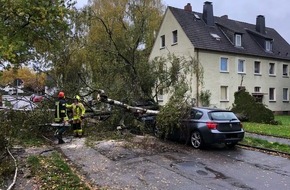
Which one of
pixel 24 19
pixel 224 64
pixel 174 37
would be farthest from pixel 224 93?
pixel 24 19

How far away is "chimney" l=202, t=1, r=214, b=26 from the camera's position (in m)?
35.5

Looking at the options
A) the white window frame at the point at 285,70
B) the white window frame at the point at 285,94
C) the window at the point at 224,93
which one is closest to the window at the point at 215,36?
the window at the point at 224,93

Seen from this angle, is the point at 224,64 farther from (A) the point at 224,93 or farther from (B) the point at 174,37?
(B) the point at 174,37

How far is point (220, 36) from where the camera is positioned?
113 ft

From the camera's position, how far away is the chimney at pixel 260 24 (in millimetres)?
41188

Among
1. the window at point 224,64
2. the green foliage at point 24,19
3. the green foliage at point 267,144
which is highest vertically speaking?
the window at point 224,64

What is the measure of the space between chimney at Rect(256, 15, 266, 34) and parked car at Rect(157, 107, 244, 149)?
3119 cm

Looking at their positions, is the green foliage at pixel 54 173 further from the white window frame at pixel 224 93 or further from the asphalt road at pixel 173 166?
the white window frame at pixel 224 93

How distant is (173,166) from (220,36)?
27.0m

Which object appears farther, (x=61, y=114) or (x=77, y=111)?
(x=77, y=111)

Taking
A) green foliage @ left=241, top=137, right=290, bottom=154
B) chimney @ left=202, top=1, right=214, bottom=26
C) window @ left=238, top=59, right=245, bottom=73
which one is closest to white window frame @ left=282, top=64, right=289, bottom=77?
window @ left=238, top=59, right=245, bottom=73

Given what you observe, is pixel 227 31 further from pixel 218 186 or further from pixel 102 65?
pixel 218 186

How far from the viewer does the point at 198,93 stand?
30062 millimetres

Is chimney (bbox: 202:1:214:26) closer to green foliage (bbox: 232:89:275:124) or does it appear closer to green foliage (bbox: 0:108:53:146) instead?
green foliage (bbox: 232:89:275:124)
